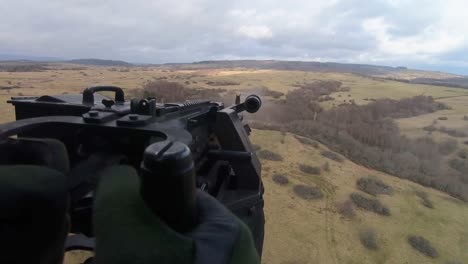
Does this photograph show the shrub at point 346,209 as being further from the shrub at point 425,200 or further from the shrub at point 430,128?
the shrub at point 430,128

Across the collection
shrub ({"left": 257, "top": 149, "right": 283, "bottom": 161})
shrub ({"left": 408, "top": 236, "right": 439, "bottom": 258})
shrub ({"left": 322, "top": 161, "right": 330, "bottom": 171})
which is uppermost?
shrub ({"left": 257, "top": 149, "right": 283, "bottom": 161})

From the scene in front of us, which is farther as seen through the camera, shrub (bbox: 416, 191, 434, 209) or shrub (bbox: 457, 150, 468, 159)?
shrub (bbox: 457, 150, 468, 159)

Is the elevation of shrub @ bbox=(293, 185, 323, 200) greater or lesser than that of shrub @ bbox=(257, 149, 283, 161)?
lesser

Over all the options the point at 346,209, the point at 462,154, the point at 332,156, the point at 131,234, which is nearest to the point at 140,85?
the point at 332,156

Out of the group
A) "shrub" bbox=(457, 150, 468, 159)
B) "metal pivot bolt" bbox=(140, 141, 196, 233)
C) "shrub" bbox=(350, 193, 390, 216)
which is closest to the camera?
"metal pivot bolt" bbox=(140, 141, 196, 233)

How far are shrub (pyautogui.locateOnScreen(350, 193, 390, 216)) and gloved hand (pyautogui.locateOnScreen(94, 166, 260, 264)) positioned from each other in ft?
33.9

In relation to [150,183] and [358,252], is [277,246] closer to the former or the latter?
[358,252]

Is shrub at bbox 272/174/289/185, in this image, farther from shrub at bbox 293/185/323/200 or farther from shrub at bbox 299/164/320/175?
shrub at bbox 299/164/320/175

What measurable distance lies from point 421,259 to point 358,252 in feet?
4.91

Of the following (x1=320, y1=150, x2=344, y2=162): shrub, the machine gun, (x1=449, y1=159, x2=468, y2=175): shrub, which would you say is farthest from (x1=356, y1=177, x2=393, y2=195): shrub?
the machine gun

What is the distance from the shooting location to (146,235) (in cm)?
93

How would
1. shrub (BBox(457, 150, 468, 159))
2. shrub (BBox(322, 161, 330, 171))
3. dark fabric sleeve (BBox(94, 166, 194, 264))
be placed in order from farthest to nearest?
1. shrub (BBox(457, 150, 468, 159))
2. shrub (BBox(322, 161, 330, 171))
3. dark fabric sleeve (BBox(94, 166, 194, 264))

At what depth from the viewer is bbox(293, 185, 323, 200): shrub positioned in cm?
1066

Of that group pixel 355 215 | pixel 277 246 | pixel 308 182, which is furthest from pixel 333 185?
pixel 277 246
